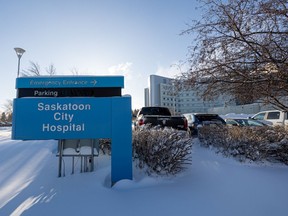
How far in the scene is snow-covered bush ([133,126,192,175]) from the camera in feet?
13.5

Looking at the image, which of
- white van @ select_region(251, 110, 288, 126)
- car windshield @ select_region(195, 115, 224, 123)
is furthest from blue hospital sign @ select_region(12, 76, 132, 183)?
white van @ select_region(251, 110, 288, 126)

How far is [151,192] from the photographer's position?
Result: 11.7 ft

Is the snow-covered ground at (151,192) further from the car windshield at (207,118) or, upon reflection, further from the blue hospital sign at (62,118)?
→ the car windshield at (207,118)

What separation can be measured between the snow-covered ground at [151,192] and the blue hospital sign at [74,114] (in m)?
0.52

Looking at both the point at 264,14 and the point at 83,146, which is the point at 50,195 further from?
the point at 264,14

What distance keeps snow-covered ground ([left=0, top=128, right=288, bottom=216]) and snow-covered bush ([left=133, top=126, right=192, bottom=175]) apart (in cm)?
19

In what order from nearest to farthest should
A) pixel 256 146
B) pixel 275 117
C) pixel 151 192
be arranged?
pixel 151 192, pixel 256 146, pixel 275 117

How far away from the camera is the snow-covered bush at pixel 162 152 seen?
13.5ft

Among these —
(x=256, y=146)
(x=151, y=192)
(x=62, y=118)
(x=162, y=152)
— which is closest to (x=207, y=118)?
(x=256, y=146)

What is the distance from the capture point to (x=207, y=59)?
19.0ft

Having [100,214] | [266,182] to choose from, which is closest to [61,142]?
[100,214]

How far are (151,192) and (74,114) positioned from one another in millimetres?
1981

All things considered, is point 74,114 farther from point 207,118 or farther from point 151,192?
point 207,118

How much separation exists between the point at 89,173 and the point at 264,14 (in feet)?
17.9
